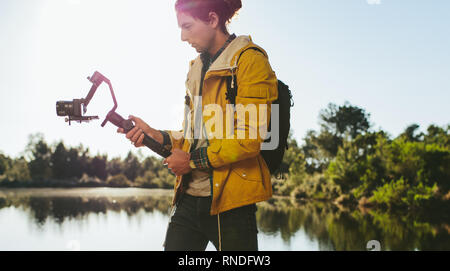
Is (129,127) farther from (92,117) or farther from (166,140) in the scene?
(166,140)

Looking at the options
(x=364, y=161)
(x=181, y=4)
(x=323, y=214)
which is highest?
(x=181, y=4)

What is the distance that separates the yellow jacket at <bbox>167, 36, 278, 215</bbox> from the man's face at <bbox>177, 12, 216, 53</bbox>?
0.14m

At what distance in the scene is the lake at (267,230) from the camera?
19.5 m

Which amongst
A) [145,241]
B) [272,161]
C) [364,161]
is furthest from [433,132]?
[272,161]

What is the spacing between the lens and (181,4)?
2.05 metres

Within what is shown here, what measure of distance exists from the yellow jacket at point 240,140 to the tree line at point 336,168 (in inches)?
13.8

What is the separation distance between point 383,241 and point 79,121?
19.9m

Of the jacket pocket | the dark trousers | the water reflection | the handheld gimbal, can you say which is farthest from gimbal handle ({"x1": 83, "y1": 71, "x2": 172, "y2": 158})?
the water reflection

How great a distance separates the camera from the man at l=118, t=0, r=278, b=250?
1864 millimetres

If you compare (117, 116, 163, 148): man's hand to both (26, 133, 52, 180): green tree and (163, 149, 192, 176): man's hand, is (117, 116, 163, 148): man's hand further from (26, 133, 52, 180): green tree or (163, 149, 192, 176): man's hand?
(26, 133, 52, 180): green tree

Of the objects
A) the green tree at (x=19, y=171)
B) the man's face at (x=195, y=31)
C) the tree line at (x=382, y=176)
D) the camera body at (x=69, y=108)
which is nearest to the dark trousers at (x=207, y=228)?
the camera body at (x=69, y=108)

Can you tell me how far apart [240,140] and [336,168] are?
35.0 m

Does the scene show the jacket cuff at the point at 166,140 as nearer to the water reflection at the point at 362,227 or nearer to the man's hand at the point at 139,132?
the man's hand at the point at 139,132
